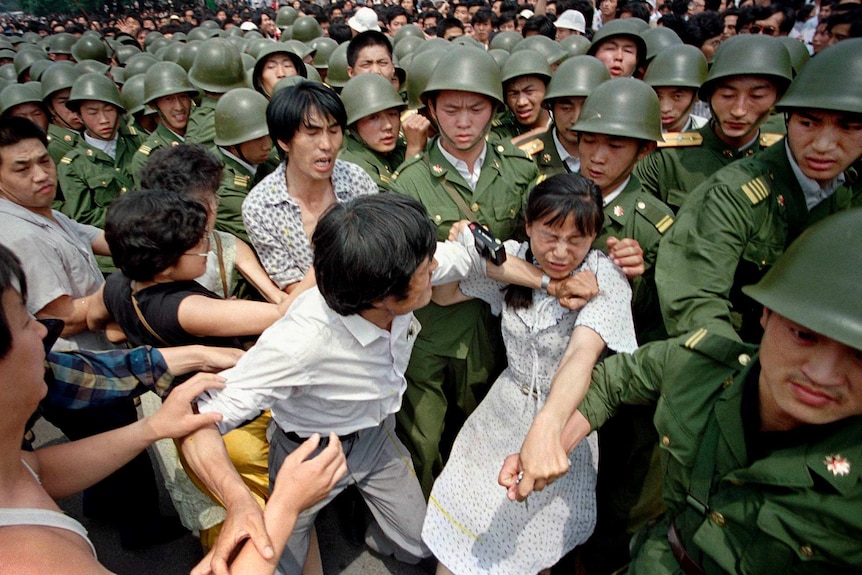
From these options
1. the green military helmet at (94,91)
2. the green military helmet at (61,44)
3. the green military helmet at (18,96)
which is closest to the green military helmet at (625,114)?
the green military helmet at (94,91)

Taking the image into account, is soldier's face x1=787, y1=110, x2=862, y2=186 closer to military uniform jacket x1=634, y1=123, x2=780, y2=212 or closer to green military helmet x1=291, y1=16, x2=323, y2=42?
military uniform jacket x1=634, y1=123, x2=780, y2=212

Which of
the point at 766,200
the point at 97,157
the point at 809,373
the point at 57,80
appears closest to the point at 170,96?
the point at 97,157

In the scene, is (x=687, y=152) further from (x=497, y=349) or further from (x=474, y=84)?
(x=497, y=349)

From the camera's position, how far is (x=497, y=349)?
3086mm

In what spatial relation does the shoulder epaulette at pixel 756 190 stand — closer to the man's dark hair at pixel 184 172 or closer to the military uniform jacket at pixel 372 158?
the military uniform jacket at pixel 372 158

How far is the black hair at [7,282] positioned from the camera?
1.27 metres

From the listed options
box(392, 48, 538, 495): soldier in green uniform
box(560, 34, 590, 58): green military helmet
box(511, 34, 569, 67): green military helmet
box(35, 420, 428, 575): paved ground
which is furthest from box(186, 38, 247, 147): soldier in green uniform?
box(35, 420, 428, 575): paved ground

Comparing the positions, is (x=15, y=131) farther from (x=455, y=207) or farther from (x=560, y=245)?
(x=560, y=245)

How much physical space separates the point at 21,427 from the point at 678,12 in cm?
1190

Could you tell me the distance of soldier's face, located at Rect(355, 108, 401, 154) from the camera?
425 cm

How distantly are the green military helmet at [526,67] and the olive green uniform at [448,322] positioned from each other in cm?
172

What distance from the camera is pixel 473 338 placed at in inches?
117

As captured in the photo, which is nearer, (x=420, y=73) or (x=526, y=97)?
(x=526, y=97)

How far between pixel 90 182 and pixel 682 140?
5074 millimetres
